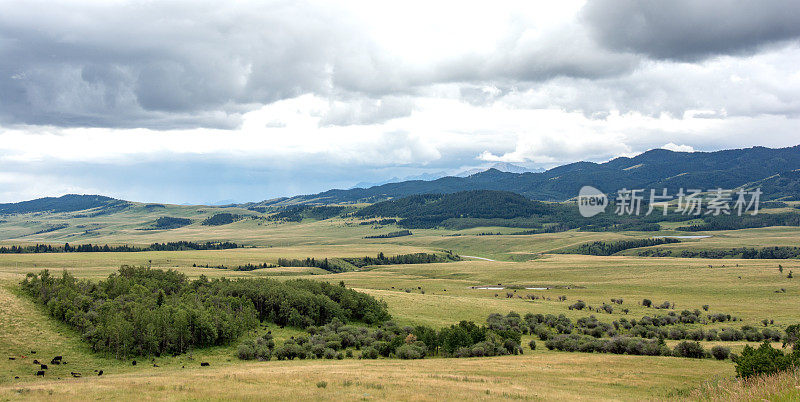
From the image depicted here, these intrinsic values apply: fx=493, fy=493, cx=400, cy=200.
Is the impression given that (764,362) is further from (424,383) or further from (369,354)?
(369,354)

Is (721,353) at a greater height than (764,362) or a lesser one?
lesser

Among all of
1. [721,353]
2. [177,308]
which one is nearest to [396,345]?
[177,308]

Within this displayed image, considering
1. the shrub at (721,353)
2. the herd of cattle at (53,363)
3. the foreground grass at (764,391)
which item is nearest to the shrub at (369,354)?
the herd of cattle at (53,363)

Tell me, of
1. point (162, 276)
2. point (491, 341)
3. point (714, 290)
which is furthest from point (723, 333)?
point (162, 276)

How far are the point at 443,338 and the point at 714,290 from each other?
9989cm

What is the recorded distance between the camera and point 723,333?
70.9 meters

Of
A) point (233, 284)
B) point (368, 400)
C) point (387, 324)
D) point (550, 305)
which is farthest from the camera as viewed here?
point (550, 305)

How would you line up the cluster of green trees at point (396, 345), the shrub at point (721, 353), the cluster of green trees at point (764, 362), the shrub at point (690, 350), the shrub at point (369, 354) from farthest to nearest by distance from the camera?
1. the shrub at point (369, 354)
2. the cluster of green trees at point (396, 345)
3. the shrub at point (690, 350)
4. the shrub at point (721, 353)
5. the cluster of green trees at point (764, 362)

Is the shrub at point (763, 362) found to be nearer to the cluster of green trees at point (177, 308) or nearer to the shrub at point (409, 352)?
the shrub at point (409, 352)

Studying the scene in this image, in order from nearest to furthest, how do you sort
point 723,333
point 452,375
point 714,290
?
point 452,375 < point 723,333 < point 714,290

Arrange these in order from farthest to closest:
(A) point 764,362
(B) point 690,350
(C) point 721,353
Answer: (B) point 690,350
(C) point 721,353
(A) point 764,362

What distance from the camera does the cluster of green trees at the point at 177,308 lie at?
60094mm

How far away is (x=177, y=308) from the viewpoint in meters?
66.6

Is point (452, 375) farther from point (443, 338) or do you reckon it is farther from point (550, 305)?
point (550, 305)
